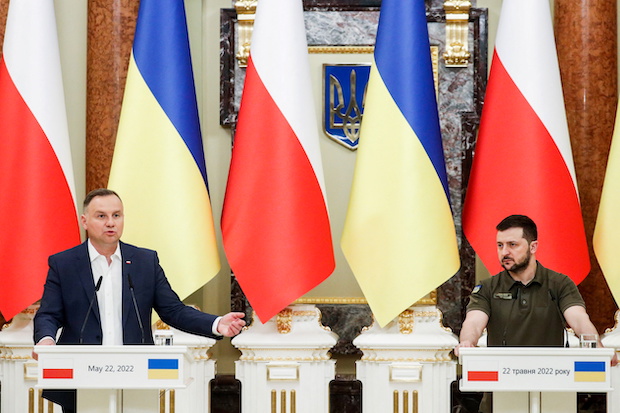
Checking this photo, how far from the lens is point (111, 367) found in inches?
122

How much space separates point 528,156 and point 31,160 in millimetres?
2484

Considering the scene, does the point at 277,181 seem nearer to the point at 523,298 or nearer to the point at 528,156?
the point at 528,156

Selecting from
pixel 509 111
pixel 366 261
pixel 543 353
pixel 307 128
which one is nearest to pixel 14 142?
pixel 307 128

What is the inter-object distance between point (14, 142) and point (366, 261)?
6.15 feet

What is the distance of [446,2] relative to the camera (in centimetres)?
565

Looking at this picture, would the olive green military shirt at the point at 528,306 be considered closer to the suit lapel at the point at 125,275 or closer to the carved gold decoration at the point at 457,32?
the suit lapel at the point at 125,275

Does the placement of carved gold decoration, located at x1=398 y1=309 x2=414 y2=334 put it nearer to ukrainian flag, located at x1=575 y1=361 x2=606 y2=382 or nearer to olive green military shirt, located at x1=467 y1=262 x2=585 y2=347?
olive green military shirt, located at x1=467 y1=262 x2=585 y2=347

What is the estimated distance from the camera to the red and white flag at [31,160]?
485cm

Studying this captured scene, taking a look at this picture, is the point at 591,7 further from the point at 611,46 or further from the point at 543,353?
the point at 543,353

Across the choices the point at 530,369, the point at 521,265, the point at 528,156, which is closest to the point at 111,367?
the point at 530,369

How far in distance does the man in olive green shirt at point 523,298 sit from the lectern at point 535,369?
618 mm

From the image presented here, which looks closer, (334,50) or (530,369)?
(530,369)

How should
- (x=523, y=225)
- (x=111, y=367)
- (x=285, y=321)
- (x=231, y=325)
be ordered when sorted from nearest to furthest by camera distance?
(x=111, y=367) < (x=231, y=325) < (x=523, y=225) < (x=285, y=321)

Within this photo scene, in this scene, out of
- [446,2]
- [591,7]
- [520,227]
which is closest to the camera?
[520,227]
